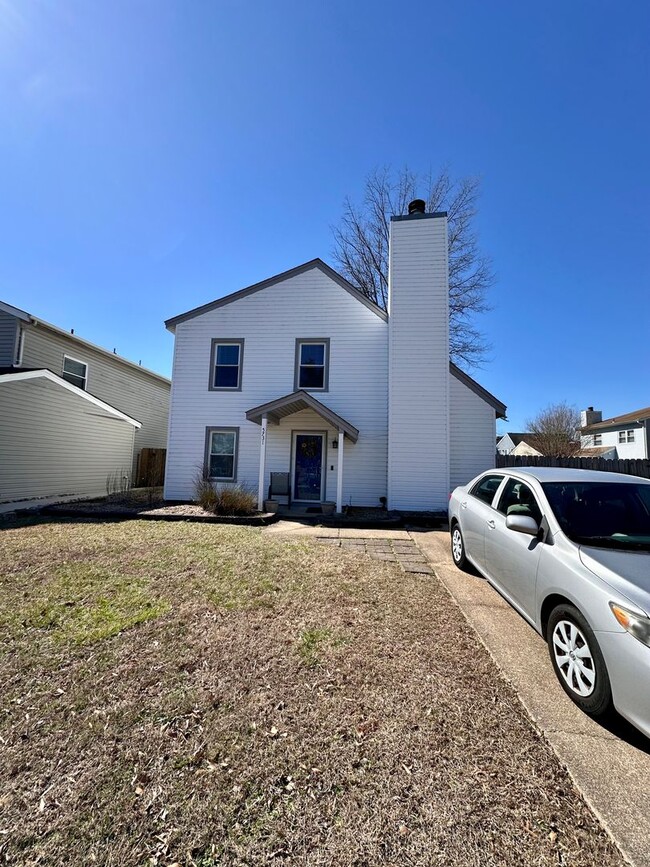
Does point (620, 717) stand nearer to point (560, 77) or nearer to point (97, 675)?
point (97, 675)

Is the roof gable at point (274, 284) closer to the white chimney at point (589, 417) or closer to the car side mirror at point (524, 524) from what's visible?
the car side mirror at point (524, 524)

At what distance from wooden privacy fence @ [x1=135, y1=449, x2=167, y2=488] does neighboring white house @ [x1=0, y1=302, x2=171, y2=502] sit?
383 mm

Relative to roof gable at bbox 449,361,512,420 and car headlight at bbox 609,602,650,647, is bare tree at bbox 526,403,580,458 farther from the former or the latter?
car headlight at bbox 609,602,650,647

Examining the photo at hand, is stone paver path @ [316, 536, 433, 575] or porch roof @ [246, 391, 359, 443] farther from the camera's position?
porch roof @ [246, 391, 359, 443]

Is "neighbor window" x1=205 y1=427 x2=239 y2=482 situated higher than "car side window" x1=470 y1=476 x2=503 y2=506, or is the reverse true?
"neighbor window" x1=205 y1=427 x2=239 y2=482

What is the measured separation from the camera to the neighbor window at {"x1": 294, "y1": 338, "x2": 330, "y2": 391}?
11.4m

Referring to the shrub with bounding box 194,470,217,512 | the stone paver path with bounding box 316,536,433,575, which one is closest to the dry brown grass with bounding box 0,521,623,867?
the stone paver path with bounding box 316,536,433,575

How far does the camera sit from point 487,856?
4.98 feet

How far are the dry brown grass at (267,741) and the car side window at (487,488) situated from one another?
4.85 feet

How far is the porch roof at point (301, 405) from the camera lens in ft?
33.5

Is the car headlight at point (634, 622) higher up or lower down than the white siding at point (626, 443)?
lower down

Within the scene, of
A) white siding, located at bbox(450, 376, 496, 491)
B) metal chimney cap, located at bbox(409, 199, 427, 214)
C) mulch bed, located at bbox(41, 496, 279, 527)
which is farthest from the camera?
metal chimney cap, located at bbox(409, 199, 427, 214)

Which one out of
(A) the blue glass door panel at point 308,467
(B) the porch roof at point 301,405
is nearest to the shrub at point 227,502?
(A) the blue glass door panel at point 308,467

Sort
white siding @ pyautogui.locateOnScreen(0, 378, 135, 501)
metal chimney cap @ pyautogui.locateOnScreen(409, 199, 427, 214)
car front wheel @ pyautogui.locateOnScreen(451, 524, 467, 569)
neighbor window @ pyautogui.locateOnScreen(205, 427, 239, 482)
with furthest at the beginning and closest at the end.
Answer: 1. neighbor window @ pyautogui.locateOnScreen(205, 427, 239, 482)
2. metal chimney cap @ pyautogui.locateOnScreen(409, 199, 427, 214)
3. white siding @ pyautogui.locateOnScreen(0, 378, 135, 501)
4. car front wheel @ pyautogui.locateOnScreen(451, 524, 467, 569)
